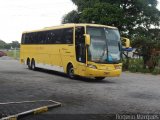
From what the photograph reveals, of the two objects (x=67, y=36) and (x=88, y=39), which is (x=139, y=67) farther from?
(x=88, y=39)

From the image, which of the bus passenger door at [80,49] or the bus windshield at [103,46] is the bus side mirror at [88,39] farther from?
the bus passenger door at [80,49]

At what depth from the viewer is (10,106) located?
40.5ft

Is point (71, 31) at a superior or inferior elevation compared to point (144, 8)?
inferior

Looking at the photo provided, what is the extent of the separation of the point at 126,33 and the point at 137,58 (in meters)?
11.9

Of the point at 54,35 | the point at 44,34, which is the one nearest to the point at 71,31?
the point at 54,35

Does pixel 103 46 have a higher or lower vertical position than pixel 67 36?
lower

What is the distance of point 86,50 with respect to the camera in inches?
864

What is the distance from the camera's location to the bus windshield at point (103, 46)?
21.9 metres

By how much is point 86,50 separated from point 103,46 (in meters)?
0.97

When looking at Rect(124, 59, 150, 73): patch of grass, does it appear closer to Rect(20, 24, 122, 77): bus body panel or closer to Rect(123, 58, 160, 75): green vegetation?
Rect(123, 58, 160, 75): green vegetation

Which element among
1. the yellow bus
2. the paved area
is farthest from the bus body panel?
the paved area

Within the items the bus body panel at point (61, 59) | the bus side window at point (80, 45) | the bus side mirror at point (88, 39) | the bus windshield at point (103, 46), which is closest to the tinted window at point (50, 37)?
the bus body panel at point (61, 59)

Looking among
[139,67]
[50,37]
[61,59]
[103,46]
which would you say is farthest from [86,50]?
[139,67]

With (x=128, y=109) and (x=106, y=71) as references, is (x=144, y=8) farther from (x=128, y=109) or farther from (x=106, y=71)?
(x=128, y=109)
